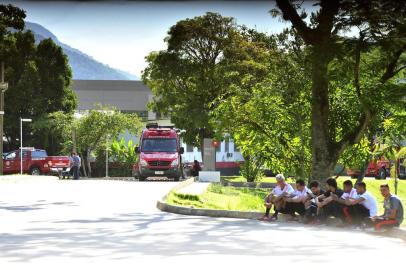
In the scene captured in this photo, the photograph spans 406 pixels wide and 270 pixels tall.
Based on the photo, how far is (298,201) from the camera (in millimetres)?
17906

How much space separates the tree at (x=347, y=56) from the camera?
20.0 m

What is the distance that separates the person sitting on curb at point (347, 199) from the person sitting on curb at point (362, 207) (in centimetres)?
6

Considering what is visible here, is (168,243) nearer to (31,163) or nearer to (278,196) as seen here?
(278,196)

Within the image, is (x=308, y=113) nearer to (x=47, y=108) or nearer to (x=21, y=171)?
(x=21, y=171)

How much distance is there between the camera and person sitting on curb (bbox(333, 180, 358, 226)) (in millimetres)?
16656

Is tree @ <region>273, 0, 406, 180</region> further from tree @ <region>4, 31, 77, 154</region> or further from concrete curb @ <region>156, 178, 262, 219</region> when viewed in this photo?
tree @ <region>4, 31, 77, 154</region>

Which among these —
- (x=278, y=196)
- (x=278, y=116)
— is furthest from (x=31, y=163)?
(x=278, y=196)

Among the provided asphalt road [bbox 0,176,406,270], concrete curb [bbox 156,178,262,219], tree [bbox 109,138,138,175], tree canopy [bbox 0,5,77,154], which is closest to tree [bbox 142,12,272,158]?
tree [bbox 109,138,138,175]

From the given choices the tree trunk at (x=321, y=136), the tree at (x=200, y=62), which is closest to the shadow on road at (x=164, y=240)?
the tree trunk at (x=321, y=136)

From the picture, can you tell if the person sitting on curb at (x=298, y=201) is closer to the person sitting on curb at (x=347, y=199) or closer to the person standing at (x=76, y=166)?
the person sitting on curb at (x=347, y=199)

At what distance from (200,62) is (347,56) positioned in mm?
32334

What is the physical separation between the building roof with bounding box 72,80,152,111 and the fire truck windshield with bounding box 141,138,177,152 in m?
70.9

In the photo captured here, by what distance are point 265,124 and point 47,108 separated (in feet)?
135

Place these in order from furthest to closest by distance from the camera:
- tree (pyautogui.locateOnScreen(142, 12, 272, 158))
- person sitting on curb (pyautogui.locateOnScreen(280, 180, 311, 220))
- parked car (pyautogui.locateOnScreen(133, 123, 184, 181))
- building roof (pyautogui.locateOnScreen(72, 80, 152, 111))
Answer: building roof (pyautogui.locateOnScreen(72, 80, 152, 111))
tree (pyautogui.locateOnScreen(142, 12, 272, 158))
parked car (pyautogui.locateOnScreen(133, 123, 184, 181))
person sitting on curb (pyautogui.locateOnScreen(280, 180, 311, 220))
